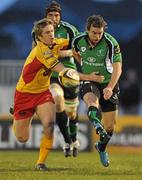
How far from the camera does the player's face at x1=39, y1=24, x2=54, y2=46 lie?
417 inches

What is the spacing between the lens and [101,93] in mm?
Result: 11773

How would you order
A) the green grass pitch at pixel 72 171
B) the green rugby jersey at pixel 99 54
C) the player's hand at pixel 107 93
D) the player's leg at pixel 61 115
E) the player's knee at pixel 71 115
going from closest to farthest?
1. the green grass pitch at pixel 72 171
2. the player's hand at pixel 107 93
3. the green rugby jersey at pixel 99 54
4. the player's leg at pixel 61 115
5. the player's knee at pixel 71 115

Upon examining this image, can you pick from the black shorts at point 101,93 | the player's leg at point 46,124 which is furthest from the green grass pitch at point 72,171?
the black shorts at point 101,93

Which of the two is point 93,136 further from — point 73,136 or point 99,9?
point 99,9

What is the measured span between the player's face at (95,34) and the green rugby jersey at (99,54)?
145 mm

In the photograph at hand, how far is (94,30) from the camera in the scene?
11.1 meters

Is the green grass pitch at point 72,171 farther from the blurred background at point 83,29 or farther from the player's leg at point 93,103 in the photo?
the blurred background at point 83,29

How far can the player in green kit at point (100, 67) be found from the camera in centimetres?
1112

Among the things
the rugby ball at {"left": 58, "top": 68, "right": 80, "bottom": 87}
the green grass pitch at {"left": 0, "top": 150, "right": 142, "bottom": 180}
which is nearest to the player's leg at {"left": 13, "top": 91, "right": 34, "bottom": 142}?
the green grass pitch at {"left": 0, "top": 150, "right": 142, "bottom": 180}

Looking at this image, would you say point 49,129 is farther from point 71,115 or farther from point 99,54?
point 71,115

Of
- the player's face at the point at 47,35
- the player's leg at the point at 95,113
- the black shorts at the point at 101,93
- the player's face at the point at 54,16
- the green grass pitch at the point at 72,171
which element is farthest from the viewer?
the player's face at the point at 54,16

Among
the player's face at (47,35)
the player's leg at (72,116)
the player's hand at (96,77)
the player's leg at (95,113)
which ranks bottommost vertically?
the player's leg at (72,116)

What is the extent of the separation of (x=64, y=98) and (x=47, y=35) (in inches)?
136

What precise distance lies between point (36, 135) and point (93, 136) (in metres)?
1.39
